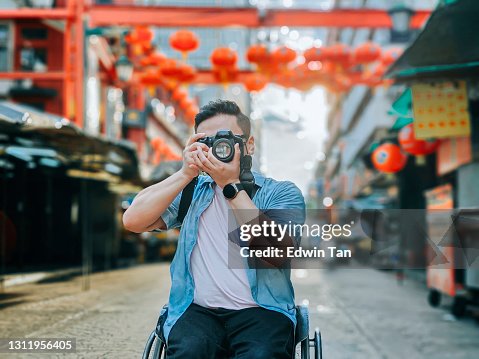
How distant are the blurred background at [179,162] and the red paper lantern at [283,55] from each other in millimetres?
28

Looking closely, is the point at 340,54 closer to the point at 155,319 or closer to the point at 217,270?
the point at 155,319

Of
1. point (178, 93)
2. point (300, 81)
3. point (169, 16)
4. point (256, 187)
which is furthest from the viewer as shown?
point (178, 93)

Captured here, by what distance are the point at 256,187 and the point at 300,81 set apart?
43.5ft

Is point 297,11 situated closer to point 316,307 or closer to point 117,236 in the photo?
point 316,307

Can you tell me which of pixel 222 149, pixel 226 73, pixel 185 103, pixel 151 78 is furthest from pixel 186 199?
pixel 185 103

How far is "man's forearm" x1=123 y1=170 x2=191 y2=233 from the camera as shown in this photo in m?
2.70

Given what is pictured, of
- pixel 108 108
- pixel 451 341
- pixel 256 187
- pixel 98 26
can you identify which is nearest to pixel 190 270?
pixel 256 187

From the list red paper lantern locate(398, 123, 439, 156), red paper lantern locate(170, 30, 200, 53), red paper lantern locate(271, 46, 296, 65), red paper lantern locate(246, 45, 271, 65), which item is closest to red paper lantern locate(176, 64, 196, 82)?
red paper lantern locate(170, 30, 200, 53)

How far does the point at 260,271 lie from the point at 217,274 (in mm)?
167

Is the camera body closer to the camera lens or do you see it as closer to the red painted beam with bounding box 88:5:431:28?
the camera lens

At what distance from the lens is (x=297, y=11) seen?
14.9 meters

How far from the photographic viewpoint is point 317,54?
48.4 ft

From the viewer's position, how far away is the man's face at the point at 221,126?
9.25 feet

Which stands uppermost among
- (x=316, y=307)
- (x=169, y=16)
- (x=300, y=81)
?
(x=169, y=16)
